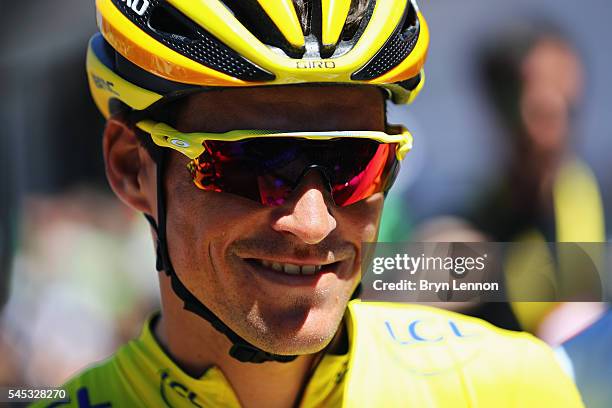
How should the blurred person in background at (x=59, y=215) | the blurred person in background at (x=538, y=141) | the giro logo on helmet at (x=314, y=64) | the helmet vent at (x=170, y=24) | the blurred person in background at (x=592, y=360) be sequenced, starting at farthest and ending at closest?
the blurred person in background at (x=538, y=141) → the blurred person in background at (x=59, y=215) → the blurred person in background at (x=592, y=360) → the helmet vent at (x=170, y=24) → the giro logo on helmet at (x=314, y=64)

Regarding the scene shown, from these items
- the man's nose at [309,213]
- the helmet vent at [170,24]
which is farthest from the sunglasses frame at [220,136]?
the helmet vent at [170,24]

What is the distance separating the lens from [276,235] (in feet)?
5.70

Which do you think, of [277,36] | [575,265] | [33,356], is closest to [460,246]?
[575,265]

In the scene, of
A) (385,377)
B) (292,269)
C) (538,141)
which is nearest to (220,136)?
(292,269)

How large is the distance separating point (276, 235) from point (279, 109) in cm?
29

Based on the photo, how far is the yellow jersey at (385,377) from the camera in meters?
1.96

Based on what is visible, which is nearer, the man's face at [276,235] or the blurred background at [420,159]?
the man's face at [276,235]

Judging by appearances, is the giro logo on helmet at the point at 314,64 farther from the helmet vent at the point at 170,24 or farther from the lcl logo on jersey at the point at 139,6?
the lcl logo on jersey at the point at 139,6

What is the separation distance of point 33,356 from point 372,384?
1.97 metres

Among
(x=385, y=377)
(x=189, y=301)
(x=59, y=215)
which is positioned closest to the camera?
(x=189, y=301)

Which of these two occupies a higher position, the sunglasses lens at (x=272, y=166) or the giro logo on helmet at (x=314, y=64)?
the giro logo on helmet at (x=314, y=64)

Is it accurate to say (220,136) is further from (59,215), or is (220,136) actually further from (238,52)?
(59,215)

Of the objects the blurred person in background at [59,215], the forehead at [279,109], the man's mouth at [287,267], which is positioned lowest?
the blurred person in background at [59,215]

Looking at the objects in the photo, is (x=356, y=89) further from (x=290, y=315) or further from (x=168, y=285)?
(x=168, y=285)
